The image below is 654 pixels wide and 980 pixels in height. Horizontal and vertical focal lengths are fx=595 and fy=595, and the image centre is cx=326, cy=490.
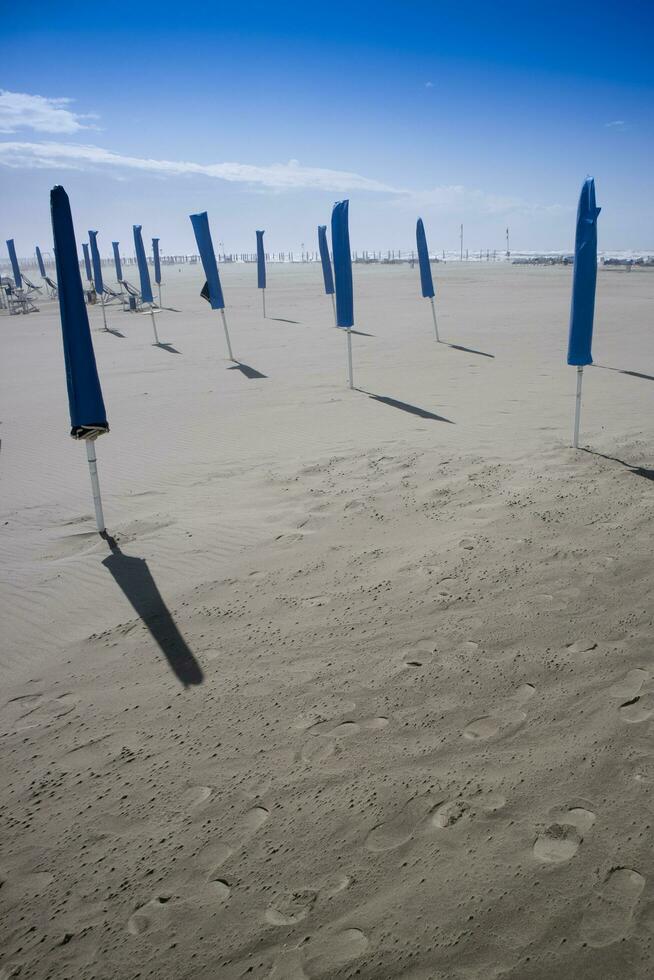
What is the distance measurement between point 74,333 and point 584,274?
5467mm

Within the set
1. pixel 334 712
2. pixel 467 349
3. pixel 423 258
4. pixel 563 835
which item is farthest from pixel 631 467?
pixel 423 258

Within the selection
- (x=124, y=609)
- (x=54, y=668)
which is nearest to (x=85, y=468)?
(x=124, y=609)

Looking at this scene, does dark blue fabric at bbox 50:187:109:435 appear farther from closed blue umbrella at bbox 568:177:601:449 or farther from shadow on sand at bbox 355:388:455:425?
shadow on sand at bbox 355:388:455:425

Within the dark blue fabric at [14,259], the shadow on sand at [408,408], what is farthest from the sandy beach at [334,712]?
the dark blue fabric at [14,259]

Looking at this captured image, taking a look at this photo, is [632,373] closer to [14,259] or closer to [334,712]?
[334,712]

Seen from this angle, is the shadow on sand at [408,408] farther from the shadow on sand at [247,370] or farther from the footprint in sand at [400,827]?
the footprint in sand at [400,827]

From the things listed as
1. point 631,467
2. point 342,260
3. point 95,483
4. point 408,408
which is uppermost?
point 342,260

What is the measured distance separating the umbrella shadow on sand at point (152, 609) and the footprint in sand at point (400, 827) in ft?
5.05

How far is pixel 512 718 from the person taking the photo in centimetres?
326

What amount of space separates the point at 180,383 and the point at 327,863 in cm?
1177

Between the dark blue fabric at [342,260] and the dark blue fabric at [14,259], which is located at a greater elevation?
the dark blue fabric at [14,259]

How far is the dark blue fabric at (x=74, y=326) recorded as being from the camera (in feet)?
15.8

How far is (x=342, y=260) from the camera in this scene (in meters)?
10.6

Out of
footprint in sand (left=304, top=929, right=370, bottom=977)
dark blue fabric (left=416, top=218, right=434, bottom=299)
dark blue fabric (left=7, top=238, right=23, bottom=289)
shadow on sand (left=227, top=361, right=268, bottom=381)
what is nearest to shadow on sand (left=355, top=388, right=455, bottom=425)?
shadow on sand (left=227, top=361, right=268, bottom=381)
